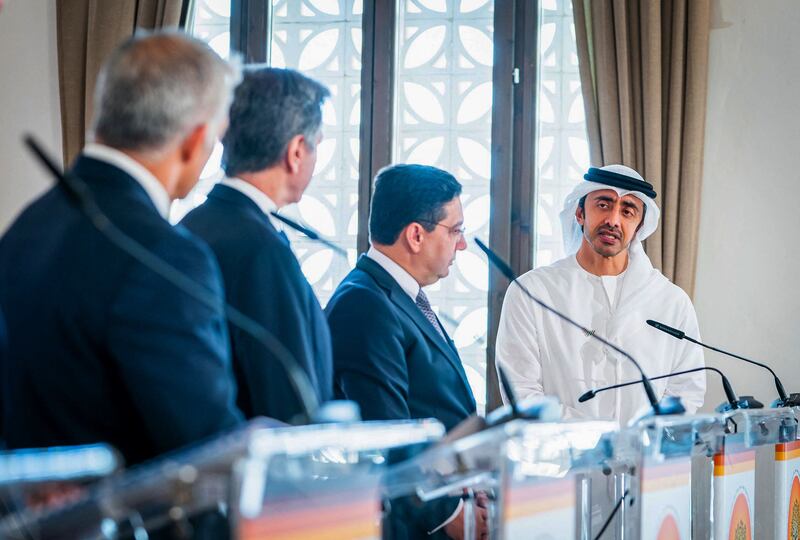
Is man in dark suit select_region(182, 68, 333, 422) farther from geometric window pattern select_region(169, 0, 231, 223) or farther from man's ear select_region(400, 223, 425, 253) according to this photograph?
geometric window pattern select_region(169, 0, 231, 223)

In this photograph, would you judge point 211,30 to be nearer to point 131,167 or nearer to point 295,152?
point 295,152

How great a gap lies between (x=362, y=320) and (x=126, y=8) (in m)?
3.04

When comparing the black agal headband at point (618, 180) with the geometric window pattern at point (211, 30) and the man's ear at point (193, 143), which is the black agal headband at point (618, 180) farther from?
the man's ear at point (193, 143)

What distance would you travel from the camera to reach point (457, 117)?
5.20m

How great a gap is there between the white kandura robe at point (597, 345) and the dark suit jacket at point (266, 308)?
66.7 inches

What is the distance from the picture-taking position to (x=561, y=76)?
5.15 m

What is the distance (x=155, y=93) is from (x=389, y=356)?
1180 mm

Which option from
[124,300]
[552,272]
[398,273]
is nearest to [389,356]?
[398,273]

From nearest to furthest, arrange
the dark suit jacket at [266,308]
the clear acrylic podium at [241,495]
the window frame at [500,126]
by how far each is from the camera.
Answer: the clear acrylic podium at [241,495], the dark suit jacket at [266,308], the window frame at [500,126]

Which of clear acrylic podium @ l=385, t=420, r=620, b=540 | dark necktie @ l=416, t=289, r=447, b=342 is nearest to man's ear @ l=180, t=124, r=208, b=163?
clear acrylic podium @ l=385, t=420, r=620, b=540

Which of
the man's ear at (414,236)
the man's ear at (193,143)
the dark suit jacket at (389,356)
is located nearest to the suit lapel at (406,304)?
the dark suit jacket at (389,356)

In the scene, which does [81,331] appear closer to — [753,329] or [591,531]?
[591,531]

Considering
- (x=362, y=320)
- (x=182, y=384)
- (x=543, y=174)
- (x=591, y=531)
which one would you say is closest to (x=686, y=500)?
(x=591, y=531)

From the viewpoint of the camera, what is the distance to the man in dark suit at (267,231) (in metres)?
2.13
